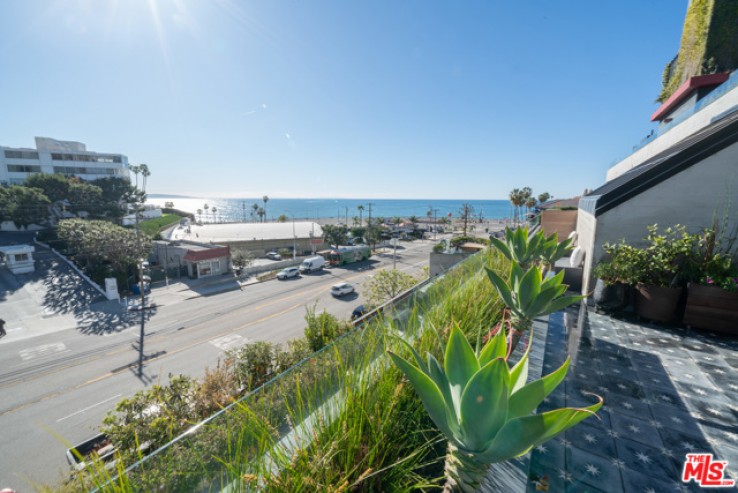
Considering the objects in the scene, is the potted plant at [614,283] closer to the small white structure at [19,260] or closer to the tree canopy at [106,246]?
the tree canopy at [106,246]

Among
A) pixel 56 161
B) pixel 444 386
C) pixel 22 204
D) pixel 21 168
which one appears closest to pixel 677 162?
pixel 444 386

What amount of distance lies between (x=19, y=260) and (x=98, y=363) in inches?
918

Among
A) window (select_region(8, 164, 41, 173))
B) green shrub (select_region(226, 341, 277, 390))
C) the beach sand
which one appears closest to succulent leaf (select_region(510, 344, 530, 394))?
green shrub (select_region(226, 341, 277, 390))

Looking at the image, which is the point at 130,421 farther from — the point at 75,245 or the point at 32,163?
the point at 32,163

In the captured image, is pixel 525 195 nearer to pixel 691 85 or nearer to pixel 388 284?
pixel 691 85

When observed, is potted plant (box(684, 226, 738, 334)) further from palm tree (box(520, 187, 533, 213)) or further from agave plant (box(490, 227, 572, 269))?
palm tree (box(520, 187, 533, 213))

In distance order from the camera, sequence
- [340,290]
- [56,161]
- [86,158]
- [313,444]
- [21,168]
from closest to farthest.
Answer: [313,444]
[340,290]
[21,168]
[56,161]
[86,158]

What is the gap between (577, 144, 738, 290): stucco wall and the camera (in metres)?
5.22

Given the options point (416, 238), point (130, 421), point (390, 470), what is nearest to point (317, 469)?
point (390, 470)

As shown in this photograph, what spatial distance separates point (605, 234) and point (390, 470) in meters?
7.05

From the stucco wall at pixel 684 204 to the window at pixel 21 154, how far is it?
8539 cm

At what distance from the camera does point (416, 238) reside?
66.7m

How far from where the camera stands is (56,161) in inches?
2203

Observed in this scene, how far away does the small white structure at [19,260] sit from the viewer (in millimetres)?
26719
